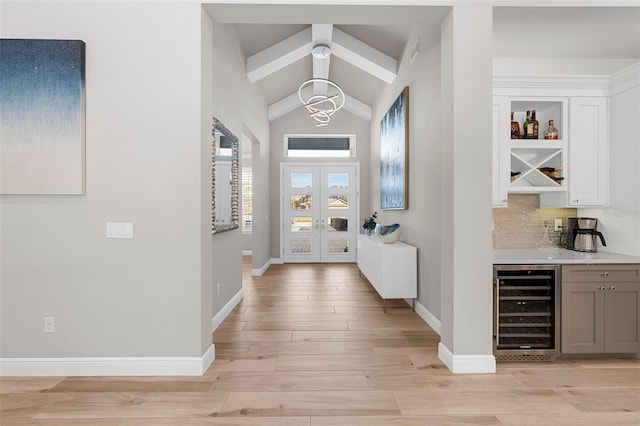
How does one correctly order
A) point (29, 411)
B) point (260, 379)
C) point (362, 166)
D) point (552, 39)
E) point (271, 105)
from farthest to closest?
point (362, 166), point (271, 105), point (552, 39), point (260, 379), point (29, 411)

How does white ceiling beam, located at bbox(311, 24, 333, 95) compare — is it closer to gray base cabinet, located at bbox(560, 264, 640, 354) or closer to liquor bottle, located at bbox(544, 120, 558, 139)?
liquor bottle, located at bbox(544, 120, 558, 139)

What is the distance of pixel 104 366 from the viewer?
2.54 m

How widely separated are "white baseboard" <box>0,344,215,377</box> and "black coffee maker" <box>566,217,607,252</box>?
11.2 ft

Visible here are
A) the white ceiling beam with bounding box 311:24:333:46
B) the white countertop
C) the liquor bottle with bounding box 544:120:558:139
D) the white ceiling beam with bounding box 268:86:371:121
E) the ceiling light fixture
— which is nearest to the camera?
the white countertop

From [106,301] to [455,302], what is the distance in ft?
8.56

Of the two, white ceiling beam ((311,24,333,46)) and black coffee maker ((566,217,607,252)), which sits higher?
white ceiling beam ((311,24,333,46))

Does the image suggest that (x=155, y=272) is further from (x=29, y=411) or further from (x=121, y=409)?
(x=29, y=411)

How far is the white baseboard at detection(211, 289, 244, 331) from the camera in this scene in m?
3.49

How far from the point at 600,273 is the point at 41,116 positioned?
4371mm

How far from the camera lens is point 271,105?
286 inches

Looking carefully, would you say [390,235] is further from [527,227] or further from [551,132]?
[551,132]

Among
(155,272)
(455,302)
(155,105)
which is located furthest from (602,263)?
(155,105)

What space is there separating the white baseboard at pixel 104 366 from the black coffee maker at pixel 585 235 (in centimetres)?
341

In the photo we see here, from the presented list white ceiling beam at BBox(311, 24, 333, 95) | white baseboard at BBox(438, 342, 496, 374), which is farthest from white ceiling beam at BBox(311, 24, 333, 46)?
white baseboard at BBox(438, 342, 496, 374)
